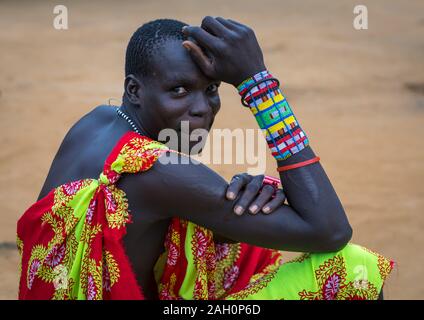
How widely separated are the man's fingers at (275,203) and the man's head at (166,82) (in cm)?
39

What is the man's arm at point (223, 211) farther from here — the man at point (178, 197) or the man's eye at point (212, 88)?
the man's eye at point (212, 88)

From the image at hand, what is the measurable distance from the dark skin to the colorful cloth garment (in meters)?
0.07

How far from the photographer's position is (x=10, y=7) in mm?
11391

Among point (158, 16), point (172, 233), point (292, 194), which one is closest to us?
point (292, 194)

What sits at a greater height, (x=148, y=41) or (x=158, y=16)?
(x=148, y=41)

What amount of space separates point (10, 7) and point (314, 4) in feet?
14.5

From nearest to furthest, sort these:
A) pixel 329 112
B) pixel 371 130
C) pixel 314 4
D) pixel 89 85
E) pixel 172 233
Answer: pixel 172 233 < pixel 371 130 < pixel 329 112 < pixel 89 85 < pixel 314 4

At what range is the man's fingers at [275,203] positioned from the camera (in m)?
2.78

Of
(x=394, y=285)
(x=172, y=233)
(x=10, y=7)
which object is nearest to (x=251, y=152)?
(x=394, y=285)

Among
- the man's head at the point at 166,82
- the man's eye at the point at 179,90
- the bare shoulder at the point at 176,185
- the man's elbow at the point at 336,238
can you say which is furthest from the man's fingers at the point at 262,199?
the man's eye at the point at 179,90

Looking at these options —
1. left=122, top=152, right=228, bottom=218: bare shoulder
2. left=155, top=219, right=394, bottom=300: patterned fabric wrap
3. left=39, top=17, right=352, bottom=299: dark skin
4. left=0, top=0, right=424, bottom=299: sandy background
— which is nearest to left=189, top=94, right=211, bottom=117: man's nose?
left=39, top=17, right=352, bottom=299: dark skin

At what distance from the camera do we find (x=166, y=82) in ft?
9.40

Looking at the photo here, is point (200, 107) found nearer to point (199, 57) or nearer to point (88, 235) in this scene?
point (199, 57)
